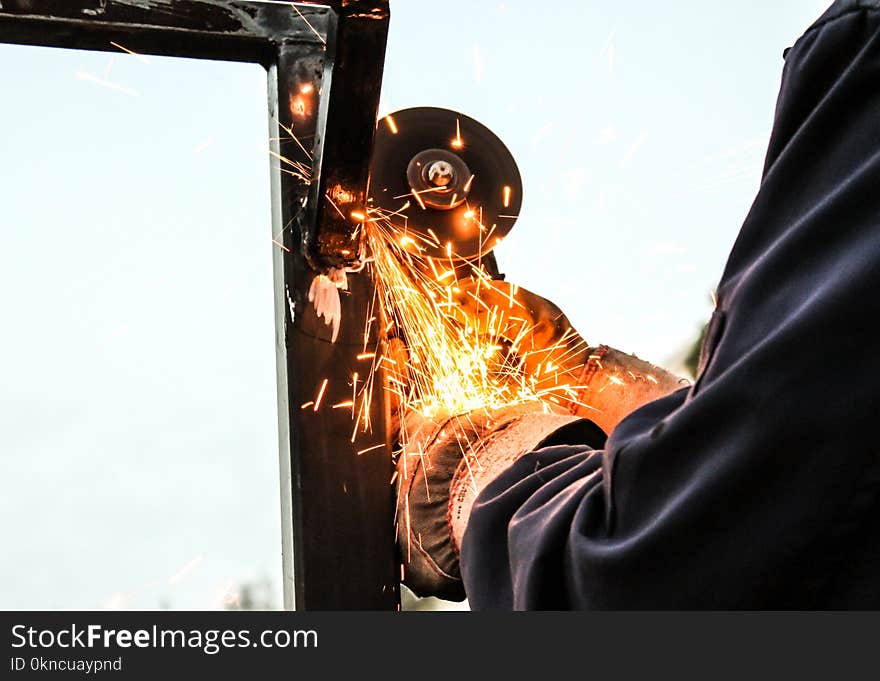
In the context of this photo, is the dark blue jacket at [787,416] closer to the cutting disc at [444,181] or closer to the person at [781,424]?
the person at [781,424]

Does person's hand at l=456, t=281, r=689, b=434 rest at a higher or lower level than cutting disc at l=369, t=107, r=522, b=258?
lower

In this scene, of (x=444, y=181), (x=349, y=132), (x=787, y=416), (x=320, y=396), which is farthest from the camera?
(x=444, y=181)

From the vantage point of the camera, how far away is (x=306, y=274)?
1.56 metres

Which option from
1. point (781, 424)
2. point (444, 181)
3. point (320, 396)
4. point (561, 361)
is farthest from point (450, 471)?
point (781, 424)

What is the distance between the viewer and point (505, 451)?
4.45 feet

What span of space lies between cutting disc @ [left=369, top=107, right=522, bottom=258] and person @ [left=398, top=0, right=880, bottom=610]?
853 mm

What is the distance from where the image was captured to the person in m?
0.66

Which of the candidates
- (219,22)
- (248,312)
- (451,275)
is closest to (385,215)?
(451,275)

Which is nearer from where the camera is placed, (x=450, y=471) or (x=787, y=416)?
(x=787, y=416)

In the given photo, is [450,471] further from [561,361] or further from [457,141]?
[457,141]

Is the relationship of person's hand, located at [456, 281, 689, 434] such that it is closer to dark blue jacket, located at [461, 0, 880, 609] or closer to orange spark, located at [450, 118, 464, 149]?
orange spark, located at [450, 118, 464, 149]

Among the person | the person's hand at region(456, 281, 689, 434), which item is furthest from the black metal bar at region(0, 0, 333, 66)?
the person

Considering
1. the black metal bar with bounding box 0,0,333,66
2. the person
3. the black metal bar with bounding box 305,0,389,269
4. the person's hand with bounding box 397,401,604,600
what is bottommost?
the person

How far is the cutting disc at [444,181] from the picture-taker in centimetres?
162
